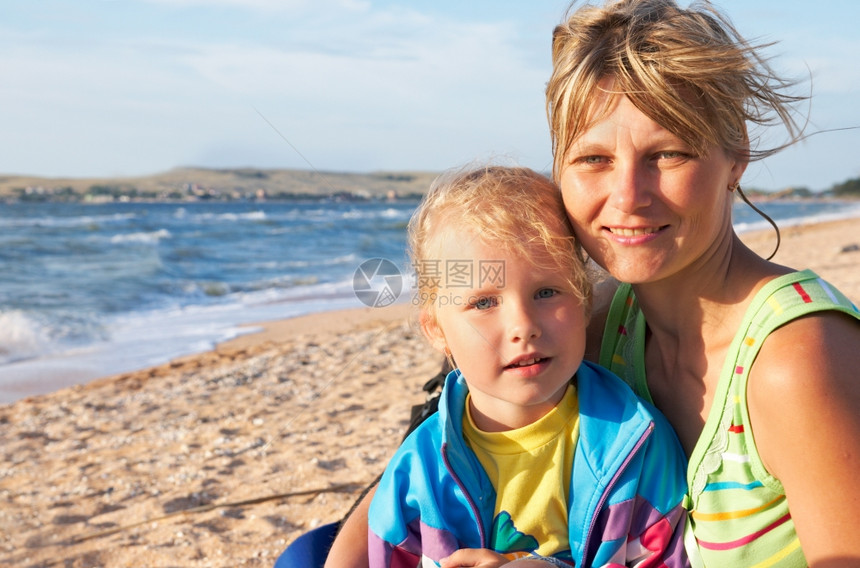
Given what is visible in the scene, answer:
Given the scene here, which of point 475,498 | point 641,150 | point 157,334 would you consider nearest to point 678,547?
point 475,498

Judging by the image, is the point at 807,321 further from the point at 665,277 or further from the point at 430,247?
the point at 430,247

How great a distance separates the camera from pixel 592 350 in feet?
7.01

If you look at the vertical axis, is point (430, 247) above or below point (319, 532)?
above

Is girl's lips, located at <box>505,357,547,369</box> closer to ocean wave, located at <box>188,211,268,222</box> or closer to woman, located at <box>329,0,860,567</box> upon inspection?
woman, located at <box>329,0,860,567</box>

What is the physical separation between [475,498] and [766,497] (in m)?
0.62

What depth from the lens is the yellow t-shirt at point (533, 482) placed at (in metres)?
1.70

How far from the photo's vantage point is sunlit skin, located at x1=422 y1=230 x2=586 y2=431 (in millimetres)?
1710

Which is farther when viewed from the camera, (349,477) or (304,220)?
(304,220)

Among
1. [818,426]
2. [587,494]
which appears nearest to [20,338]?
[587,494]

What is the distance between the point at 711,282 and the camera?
1756mm

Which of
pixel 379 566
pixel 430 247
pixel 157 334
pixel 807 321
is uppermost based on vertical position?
pixel 430 247

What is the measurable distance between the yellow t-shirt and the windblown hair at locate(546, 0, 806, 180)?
0.65 metres

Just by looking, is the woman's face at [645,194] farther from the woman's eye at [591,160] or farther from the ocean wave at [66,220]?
the ocean wave at [66,220]

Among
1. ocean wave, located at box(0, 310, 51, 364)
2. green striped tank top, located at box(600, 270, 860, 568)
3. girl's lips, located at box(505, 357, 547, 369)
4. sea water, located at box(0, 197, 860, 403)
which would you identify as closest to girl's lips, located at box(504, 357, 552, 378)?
girl's lips, located at box(505, 357, 547, 369)
